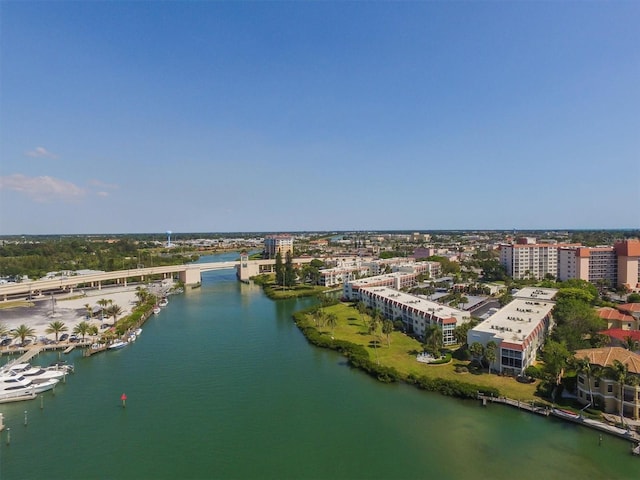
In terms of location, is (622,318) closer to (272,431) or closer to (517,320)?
(517,320)

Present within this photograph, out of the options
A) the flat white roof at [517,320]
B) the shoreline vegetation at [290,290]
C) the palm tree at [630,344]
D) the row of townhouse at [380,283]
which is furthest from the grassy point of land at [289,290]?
the palm tree at [630,344]

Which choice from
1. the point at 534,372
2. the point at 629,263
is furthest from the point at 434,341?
→ the point at 629,263

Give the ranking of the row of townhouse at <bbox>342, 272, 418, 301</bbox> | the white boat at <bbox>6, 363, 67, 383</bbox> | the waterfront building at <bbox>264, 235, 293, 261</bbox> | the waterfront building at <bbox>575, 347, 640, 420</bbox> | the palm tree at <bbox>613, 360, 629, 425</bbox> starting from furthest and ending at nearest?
the waterfront building at <bbox>264, 235, 293, 261</bbox>, the row of townhouse at <bbox>342, 272, 418, 301</bbox>, the white boat at <bbox>6, 363, 67, 383</bbox>, the waterfront building at <bbox>575, 347, 640, 420</bbox>, the palm tree at <bbox>613, 360, 629, 425</bbox>

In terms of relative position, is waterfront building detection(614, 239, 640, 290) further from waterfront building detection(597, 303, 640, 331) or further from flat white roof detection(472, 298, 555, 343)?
flat white roof detection(472, 298, 555, 343)

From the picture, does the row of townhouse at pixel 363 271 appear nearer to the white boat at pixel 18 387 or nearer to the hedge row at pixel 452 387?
the hedge row at pixel 452 387

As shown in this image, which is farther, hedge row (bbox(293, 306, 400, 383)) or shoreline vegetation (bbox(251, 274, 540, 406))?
hedge row (bbox(293, 306, 400, 383))

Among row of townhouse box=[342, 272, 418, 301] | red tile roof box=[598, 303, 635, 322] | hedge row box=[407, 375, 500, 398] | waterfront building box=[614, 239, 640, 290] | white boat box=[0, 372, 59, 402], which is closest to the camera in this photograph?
hedge row box=[407, 375, 500, 398]

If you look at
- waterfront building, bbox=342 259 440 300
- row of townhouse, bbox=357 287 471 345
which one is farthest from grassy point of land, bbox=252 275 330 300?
row of townhouse, bbox=357 287 471 345
